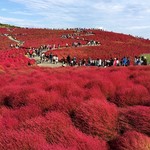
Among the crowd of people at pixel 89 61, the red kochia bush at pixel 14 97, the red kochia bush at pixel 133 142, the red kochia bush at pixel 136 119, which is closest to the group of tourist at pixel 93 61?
the crowd of people at pixel 89 61

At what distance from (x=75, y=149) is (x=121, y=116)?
1.70 meters

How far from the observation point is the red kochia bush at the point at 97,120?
5.83 m

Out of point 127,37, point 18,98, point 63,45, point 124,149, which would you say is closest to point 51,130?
point 124,149

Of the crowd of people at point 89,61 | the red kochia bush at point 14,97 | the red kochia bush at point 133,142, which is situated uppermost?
the red kochia bush at point 133,142

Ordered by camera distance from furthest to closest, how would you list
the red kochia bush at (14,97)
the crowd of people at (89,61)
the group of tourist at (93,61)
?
the crowd of people at (89,61)
the group of tourist at (93,61)
the red kochia bush at (14,97)

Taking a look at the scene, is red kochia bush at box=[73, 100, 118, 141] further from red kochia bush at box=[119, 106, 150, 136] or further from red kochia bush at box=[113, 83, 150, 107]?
red kochia bush at box=[113, 83, 150, 107]

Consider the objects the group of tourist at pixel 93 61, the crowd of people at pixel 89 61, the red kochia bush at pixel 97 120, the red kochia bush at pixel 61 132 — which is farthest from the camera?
the crowd of people at pixel 89 61

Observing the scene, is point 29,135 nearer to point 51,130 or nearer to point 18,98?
point 51,130

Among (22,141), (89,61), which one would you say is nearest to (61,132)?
(22,141)

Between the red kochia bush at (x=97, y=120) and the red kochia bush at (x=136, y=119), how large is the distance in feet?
0.40

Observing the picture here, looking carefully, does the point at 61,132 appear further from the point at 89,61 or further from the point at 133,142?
the point at 89,61

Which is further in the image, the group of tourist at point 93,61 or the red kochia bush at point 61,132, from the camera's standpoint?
the group of tourist at point 93,61

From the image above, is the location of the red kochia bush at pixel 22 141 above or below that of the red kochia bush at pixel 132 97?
below

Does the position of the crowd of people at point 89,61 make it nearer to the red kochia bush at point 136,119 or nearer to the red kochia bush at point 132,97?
→ the red kochia bush at point 132,97
